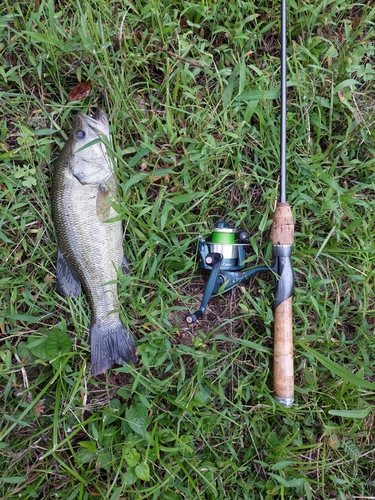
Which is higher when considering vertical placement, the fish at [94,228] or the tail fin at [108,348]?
the fish at [94,228]

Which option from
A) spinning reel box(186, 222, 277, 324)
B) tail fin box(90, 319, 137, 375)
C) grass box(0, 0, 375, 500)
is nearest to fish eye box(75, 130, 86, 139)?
grass box(0, 0, 375, 500)

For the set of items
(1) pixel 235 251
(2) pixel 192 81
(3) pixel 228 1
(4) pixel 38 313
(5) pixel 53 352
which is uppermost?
(3) pixel 228 1

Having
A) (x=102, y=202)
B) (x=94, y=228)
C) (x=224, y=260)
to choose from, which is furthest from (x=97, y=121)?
(x=224, y=260)

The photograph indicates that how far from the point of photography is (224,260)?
2377 mm

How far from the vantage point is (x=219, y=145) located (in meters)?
2.45

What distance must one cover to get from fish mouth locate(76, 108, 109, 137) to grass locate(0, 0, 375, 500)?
8 centimetres

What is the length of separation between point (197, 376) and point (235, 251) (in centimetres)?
77

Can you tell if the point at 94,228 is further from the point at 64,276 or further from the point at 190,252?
the point at 190,252

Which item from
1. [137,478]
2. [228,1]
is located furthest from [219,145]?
[137,478]

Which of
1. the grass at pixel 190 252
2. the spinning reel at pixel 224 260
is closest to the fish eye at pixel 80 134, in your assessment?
the grass at pixel 190 252

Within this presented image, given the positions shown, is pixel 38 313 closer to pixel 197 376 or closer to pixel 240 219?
pixel 197 376

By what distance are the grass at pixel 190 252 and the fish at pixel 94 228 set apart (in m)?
0.09

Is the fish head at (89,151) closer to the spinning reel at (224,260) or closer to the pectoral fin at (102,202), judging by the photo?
the pectoral fin at (102,202)

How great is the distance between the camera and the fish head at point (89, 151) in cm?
230
